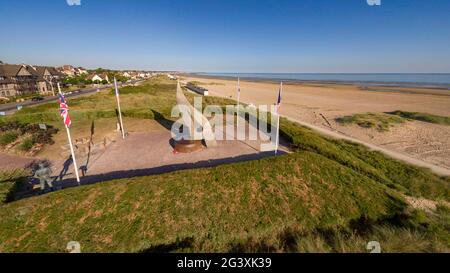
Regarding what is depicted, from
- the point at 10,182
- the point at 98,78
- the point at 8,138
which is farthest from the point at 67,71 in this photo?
the point at 10,182

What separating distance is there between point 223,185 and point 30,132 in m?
19.9

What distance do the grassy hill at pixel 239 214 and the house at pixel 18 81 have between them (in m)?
71.1

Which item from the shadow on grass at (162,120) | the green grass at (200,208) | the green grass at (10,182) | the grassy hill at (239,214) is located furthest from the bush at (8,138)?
the green grass at (200,208)

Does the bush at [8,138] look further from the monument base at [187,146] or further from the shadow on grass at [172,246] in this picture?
the shadow on grass at [172,246]

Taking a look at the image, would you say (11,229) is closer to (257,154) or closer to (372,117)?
(257,154)

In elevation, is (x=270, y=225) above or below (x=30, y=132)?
below

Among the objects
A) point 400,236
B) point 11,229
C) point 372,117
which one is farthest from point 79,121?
point 372,117

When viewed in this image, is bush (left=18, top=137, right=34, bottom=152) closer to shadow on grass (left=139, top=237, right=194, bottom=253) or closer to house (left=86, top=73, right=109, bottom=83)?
shadow on grass (left=139, top=237, right=194, bottom=253)

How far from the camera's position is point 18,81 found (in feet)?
186

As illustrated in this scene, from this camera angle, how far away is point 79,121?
2386cm

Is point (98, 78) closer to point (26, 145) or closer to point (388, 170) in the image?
point (26, 145)

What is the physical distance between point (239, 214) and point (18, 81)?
81.7 m

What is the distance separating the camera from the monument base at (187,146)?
525 inches

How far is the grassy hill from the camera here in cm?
610
